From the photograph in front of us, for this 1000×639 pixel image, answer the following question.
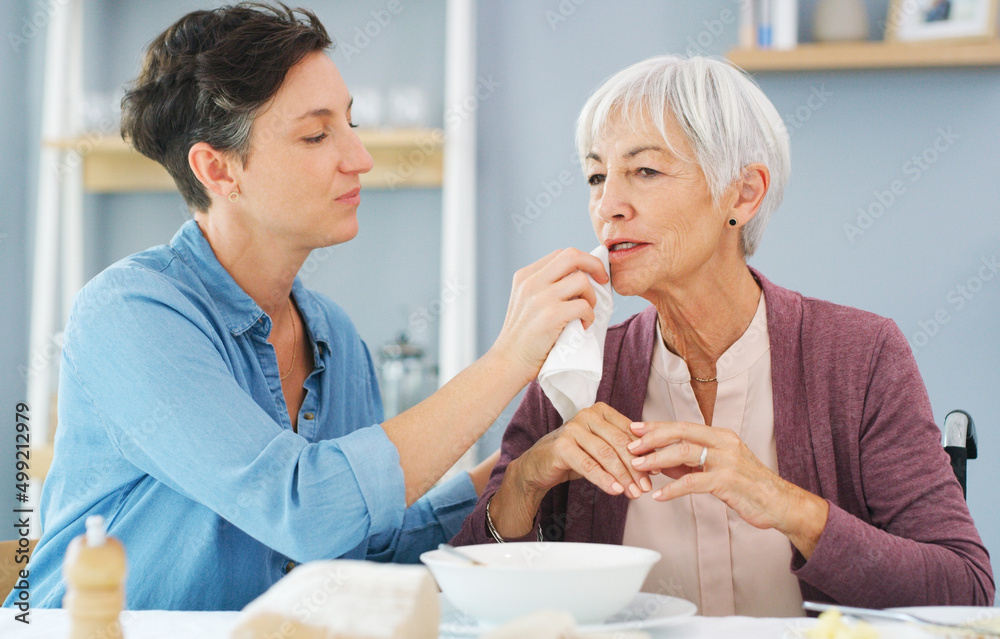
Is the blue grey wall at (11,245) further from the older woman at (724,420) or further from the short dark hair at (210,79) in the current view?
the older woman at (724,420)

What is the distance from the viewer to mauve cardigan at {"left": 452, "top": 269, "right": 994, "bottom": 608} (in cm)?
118

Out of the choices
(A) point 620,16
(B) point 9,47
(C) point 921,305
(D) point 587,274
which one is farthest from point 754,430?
(B) point 9,47

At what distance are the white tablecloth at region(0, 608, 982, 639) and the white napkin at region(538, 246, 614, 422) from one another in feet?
1.47

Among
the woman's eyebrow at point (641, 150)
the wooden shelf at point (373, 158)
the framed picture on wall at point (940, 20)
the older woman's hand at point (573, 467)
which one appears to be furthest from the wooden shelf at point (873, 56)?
the older woman's hand at point (573, 467)

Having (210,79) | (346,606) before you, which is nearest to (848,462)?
(346,606)

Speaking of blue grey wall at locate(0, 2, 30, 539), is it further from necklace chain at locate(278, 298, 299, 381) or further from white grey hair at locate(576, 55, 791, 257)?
A: white grey hair at locate(576, 55, 791, 257)

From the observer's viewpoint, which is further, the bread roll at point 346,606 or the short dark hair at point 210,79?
the short dark hair at point 210,79

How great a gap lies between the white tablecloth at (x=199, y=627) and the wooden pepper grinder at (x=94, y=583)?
188mm

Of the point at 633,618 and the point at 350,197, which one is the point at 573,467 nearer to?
the point at 633,618

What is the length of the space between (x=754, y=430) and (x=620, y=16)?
2092 millimetres

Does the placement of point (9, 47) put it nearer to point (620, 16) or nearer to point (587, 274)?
point (620, 16)

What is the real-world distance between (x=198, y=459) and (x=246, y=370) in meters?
0.32

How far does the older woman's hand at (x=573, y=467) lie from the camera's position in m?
1.28

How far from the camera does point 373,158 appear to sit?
3180 millimetres
